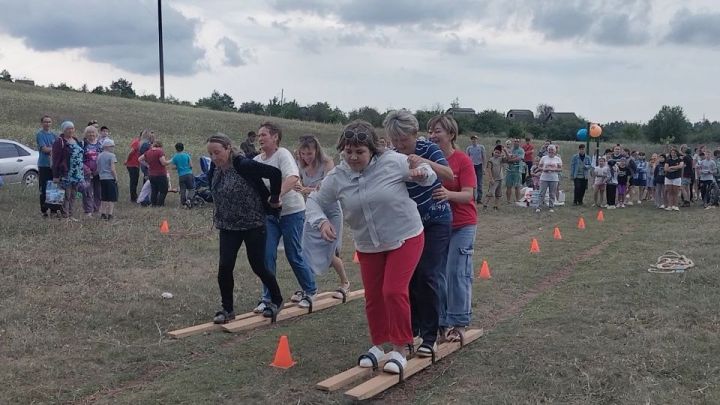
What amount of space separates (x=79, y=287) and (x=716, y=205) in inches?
689

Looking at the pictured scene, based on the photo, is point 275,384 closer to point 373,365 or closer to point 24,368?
point 373,365

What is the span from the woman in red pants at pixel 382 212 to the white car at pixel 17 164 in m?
14.6

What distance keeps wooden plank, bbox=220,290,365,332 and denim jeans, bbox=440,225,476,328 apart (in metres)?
1.72

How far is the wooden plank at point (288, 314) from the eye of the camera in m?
6.47

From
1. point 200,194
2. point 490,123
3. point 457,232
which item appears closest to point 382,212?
point 457,232

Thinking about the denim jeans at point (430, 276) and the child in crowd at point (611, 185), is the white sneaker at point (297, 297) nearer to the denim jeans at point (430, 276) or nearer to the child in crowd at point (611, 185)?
the denim jeans at point (430, 276)

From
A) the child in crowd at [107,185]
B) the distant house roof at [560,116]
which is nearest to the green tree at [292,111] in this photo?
the distant house roof at [560,116]

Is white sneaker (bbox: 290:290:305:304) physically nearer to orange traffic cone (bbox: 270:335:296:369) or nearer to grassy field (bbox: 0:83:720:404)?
grassy field (bbox: 0:83:720:404)

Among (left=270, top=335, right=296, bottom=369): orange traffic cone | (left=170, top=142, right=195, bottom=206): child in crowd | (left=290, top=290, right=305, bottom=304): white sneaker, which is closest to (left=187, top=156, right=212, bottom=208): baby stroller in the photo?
(left=170, top=142, right=195, bottom=206): child in crowd

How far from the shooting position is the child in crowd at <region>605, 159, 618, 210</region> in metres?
18.9

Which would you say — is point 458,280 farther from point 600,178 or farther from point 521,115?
point 521,115

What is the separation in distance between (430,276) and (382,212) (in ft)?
2.56

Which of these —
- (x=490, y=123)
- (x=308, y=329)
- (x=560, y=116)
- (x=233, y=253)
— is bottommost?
(x=308, y=329)

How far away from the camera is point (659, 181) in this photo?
19.2 m
